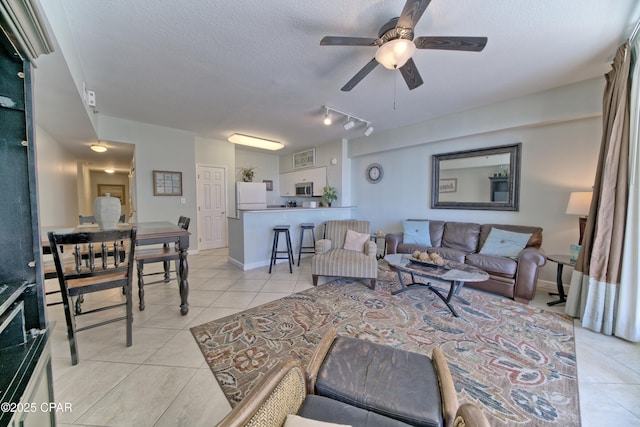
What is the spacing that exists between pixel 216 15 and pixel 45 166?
12.5 feet

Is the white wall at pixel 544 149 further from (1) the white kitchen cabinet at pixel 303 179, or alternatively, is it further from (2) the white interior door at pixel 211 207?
(2) the white interior door at pixel 211 207

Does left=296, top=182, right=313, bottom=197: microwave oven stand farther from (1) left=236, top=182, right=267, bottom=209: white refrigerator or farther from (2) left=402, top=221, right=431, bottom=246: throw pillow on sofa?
(2) left=402, top=221, right=431, bottom=246: throw pillow on sofa

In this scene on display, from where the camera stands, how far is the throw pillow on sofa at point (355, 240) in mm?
3598

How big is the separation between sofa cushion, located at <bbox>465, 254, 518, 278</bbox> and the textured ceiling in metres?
2.13

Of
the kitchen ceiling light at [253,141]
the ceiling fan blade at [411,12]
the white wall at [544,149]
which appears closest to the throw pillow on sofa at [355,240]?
the white wall at [544,149]

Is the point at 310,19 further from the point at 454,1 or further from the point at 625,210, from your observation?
the point at 625,210

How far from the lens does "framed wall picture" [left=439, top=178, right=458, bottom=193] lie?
158 inches

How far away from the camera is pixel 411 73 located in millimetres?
2084

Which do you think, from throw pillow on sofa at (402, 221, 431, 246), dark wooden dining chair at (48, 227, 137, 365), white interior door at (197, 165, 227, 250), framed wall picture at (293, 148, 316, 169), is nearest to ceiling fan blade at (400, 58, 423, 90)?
throw pillow on sofa at (402, 221, 431, 246)

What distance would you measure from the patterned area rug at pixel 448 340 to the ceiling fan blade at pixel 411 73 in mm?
2315

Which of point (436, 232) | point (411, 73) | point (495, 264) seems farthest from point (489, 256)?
point (411, 73)

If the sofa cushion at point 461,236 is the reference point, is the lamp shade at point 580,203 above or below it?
above

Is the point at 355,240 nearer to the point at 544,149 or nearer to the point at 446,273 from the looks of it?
the point at 446,273

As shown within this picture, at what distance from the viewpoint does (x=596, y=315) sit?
210 cm
